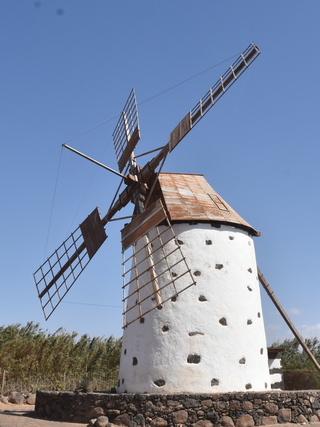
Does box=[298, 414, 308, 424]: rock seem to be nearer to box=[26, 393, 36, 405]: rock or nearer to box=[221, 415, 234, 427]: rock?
box=[221, 415, 234, 427]: rock

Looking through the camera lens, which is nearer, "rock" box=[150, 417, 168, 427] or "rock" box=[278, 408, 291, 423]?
"rock" box=[150, 417, 168, 427]

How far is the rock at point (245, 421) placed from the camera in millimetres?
8820

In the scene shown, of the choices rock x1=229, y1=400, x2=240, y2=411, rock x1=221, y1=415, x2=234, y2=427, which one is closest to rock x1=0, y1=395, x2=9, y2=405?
rock x1=221, y1=415, x2=234, y2=427

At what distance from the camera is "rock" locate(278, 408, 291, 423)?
927 centimetres

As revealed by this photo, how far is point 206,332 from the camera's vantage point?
1001 cm

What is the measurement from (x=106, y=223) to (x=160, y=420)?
19.9 ft

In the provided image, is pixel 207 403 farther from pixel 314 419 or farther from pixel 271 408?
pixel 314 419

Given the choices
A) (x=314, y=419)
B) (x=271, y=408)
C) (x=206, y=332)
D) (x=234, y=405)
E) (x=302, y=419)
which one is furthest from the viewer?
(x=206, y=332)

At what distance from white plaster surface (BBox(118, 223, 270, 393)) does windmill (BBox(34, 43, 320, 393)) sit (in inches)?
0.9

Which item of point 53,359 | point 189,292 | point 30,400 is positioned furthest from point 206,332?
point 53,359

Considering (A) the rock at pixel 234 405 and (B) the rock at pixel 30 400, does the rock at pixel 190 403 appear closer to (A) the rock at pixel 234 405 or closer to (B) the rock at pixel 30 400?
(A) the rock at pixel 234 405

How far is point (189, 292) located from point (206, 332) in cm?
99

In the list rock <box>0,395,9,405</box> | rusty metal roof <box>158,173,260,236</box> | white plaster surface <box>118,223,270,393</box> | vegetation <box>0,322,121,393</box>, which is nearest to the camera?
white plaster surface <box>118,223,270,393</box>

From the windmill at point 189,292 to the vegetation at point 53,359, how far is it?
40.2ft
